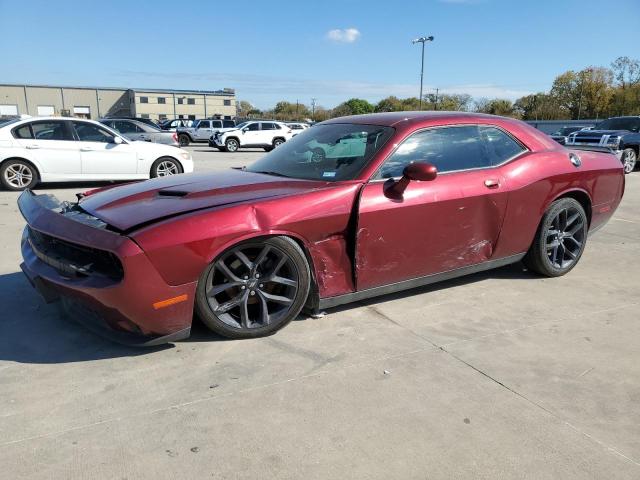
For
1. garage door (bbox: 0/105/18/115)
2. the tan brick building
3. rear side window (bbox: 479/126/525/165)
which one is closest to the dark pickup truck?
rear side window (bbox: 479/126/525/165)

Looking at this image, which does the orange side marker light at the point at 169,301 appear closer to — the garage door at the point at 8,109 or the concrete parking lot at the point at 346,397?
the concrete parking lot at the point at 346,397

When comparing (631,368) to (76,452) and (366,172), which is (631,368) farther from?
(76,452)

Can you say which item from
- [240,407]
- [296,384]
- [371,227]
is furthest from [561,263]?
[240,407]

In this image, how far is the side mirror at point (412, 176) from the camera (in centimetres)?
342

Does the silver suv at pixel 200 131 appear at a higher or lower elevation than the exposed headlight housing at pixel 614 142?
lower

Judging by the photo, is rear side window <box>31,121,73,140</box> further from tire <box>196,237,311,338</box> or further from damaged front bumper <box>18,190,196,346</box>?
tire <box>196,237,311,338</box>

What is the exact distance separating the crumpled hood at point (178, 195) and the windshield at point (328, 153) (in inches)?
7.3

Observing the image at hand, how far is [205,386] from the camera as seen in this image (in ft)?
9.11

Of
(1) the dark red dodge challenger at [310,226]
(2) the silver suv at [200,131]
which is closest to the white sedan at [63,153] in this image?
(1) the dark red dodge challenger at [310,226]

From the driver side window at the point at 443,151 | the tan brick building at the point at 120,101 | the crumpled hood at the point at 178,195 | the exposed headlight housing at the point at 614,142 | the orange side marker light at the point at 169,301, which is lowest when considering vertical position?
the orange side marker light at the point at 169,301

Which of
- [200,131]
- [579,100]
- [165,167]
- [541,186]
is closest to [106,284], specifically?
[541,186]

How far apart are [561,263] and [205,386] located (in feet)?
11.4

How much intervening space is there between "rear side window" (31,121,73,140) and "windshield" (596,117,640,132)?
15293 mm

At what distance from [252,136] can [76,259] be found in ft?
76.7
